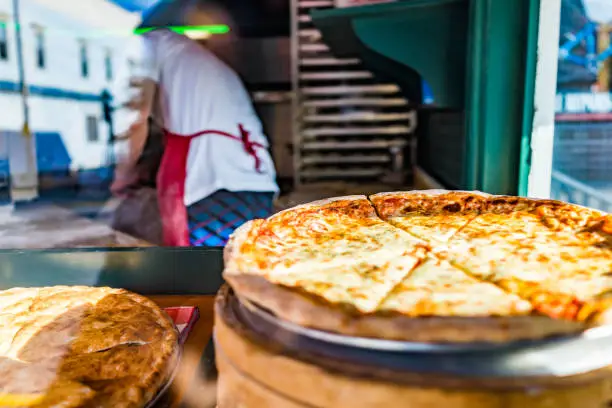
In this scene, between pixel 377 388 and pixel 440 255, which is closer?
pixel 377 388

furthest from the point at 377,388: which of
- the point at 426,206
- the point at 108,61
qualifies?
the point at 108,61

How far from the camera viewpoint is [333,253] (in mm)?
1262

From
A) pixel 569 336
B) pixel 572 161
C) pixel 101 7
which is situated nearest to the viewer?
pixel 569 336

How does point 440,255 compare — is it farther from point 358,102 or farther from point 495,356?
point 358,102

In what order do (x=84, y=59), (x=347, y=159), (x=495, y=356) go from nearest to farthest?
(x=495, y=356), (x=347, y=159), (x=84, y=59)

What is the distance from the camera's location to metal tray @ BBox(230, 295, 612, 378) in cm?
79

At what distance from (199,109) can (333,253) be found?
3060 mm

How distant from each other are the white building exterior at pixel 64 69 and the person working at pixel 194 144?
837 cm

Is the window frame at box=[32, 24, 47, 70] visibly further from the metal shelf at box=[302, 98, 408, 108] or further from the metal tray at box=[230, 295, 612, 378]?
the metal tray at box=[230, 295, 612, 378]

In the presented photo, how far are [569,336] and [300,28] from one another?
18.8 ft

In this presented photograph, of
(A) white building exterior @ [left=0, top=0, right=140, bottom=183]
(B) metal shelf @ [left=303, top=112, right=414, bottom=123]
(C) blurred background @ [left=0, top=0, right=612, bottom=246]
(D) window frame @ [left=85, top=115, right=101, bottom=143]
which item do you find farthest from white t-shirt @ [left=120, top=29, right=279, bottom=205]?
(D) window frame @ [left=85, top=115, right=101, bottom=143]

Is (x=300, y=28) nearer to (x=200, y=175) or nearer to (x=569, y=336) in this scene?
(x=200, y=175)

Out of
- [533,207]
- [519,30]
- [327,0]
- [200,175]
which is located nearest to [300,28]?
[327,0]

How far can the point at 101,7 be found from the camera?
40.0 feet
